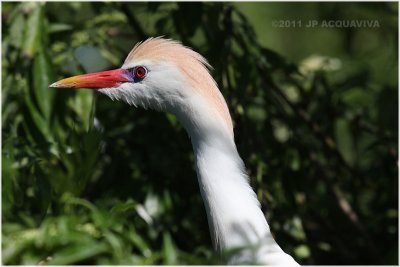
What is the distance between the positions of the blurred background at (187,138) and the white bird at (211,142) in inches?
13.0

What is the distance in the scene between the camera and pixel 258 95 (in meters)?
3.95

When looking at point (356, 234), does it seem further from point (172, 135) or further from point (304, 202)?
point (172, 135)

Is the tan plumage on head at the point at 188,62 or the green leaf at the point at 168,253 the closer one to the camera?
the green leaf at the point at 168,253

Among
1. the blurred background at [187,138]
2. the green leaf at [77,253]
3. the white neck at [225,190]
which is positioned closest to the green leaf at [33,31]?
the blurred background at [187,138]

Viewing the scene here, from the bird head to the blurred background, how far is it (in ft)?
0.69

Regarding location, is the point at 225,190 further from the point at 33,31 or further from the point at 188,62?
the point at 33,31

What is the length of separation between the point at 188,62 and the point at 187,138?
3.20 feet

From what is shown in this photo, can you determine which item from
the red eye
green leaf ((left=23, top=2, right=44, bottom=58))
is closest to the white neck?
the red eye

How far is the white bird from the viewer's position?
2789 mm

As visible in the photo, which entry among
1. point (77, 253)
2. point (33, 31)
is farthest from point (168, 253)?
point (33, 31)

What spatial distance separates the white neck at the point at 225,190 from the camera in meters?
2.79

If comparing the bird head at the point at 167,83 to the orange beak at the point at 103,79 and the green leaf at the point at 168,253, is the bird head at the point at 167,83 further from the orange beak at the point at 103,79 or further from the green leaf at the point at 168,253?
the green leaf at the point at 168,253

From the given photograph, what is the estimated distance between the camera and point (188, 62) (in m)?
2.98

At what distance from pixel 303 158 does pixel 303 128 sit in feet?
0.60
